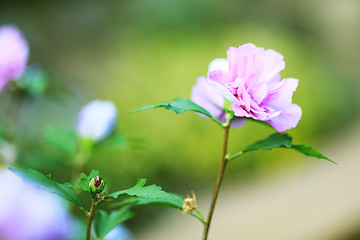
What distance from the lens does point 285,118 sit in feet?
1.34

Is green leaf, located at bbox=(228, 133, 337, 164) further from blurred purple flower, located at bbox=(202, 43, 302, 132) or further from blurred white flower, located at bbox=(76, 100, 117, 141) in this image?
blurred white flower, located at bbox=(76, 100, 117, 141)

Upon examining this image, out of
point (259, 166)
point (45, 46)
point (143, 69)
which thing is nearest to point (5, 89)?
point (259, 166)

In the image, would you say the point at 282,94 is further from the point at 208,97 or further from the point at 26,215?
the point at 26,215

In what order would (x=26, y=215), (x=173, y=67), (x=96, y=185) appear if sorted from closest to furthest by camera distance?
1. (x=26, y=215)
2. (x=96, y=185)
3. (x=173, y=67)

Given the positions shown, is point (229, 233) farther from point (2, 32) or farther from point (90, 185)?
point (90, 185)

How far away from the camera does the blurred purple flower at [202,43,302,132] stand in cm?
39

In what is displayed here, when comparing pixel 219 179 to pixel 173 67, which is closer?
pixel 219 179

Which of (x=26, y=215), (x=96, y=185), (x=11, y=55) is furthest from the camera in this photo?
(x=11, y=55)

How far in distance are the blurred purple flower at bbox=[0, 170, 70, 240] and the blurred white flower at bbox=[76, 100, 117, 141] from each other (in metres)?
0.40

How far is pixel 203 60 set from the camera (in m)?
3.51

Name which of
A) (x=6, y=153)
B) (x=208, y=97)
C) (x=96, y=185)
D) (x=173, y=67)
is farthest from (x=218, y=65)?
(x=173, y=67)

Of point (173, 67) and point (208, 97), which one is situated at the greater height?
point (173, 67)

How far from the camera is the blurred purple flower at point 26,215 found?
0.85 ft

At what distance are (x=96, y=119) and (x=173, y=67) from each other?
278 centimetres
